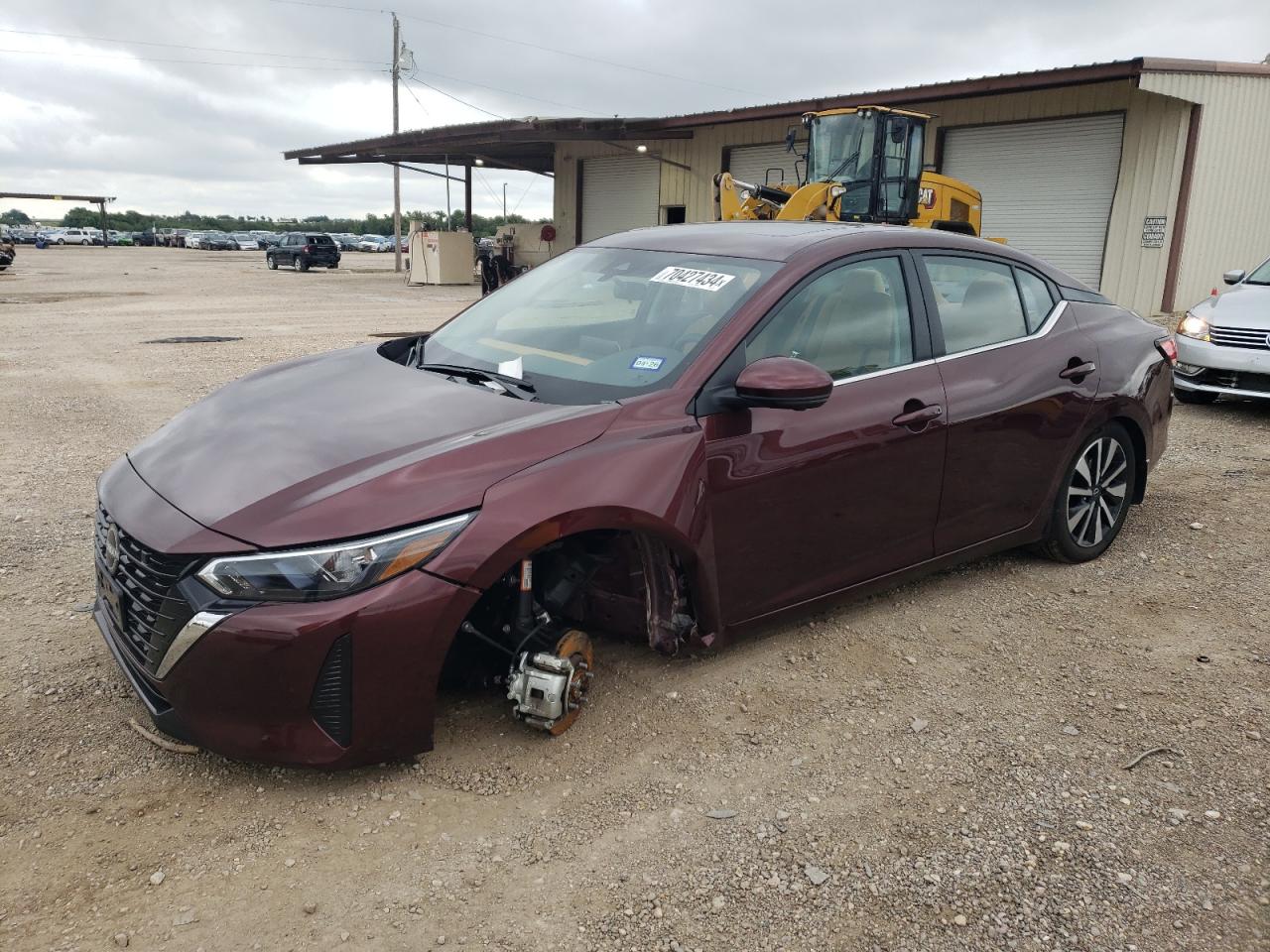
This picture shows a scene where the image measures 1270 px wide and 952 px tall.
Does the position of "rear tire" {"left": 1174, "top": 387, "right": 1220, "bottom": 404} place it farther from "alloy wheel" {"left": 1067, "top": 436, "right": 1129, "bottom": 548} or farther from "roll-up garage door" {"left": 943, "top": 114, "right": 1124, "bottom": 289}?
"roll-up garage door" {"left": 943, "top": 114, "right": 1124, "bottom": 289}

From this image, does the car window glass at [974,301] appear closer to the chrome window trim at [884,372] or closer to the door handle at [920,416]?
the chrome window trim at [884,372]

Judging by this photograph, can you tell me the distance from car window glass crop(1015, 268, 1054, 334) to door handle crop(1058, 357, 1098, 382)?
0.73 feet

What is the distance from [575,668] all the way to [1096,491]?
2.87m

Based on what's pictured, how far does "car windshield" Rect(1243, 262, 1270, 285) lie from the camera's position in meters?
8.98

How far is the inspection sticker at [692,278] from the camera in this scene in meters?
3.51

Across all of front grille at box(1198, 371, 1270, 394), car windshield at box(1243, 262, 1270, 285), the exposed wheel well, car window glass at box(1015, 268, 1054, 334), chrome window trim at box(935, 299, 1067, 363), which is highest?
→ car windshield at box(1243, 262, 1270, 285)

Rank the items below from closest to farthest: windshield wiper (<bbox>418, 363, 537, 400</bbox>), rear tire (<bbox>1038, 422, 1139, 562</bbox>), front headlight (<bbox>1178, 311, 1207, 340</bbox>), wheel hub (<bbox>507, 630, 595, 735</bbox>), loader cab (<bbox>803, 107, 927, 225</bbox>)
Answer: wheel hub (<bbox>507, 630, 595, 735</bbox>)
windshield wiper (<bbox>418, 363, 537, 400</bbox>)
rear tire (<bbox>1038, 422, 1139, 562</bbox>)
front headlight (<bbox>1178, 311, 1207, 340</bbox>)
loader cab (<bbox>803, 107, 927, 225</bbox>)

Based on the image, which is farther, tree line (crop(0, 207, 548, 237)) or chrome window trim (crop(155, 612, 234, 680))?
tree line (crop(0, 207, 548, 237))

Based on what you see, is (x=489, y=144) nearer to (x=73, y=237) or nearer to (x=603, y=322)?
(x=603, y=322)

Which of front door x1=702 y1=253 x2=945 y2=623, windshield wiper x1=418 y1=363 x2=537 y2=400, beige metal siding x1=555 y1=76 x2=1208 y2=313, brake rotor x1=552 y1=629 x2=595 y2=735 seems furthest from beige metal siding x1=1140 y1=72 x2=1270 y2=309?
brake rotor x1=552 y1=629 x2=595 y2=735

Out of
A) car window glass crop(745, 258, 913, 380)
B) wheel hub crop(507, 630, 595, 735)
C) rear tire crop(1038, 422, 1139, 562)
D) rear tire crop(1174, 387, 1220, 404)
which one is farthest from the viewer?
rear tire crop(1174, 387, 1220, 404)

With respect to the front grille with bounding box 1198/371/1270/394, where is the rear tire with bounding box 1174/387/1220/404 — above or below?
below

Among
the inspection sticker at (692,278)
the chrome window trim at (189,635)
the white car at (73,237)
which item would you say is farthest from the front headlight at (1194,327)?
the white car at (73,237)

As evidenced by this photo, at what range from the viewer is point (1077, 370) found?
4.28 metres
